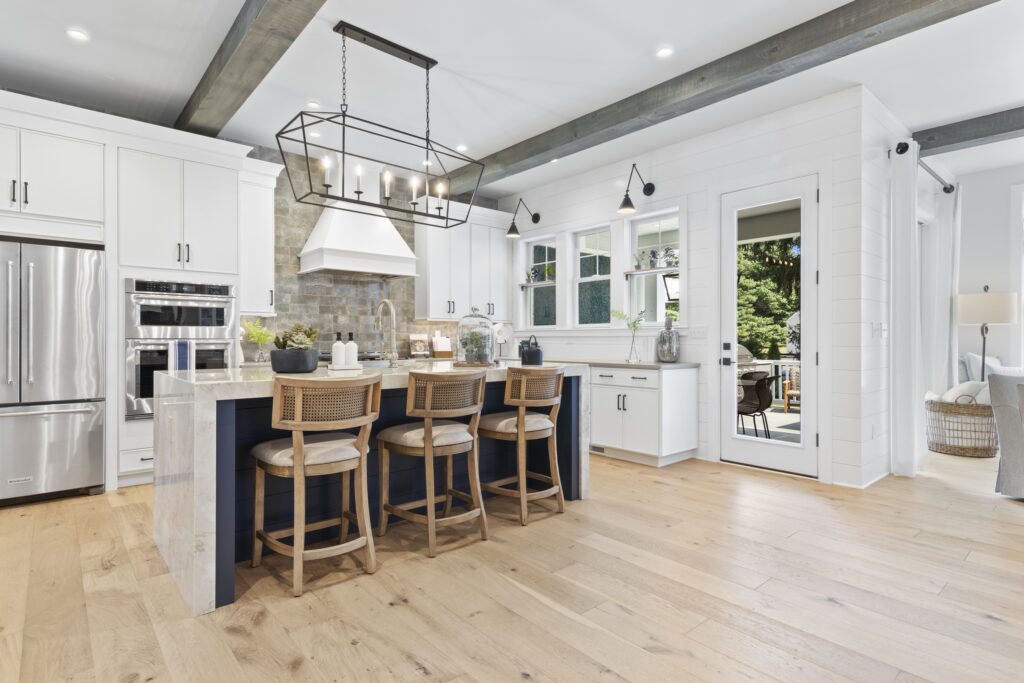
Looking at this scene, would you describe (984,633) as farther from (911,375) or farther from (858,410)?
(911,375)

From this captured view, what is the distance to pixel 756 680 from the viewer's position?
174 cm

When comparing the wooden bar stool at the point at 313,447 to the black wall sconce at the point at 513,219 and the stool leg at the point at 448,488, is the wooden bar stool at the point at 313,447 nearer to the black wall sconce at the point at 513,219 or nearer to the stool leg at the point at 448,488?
the stool leg at the point at 448,488

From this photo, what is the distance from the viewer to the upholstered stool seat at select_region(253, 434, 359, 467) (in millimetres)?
2350

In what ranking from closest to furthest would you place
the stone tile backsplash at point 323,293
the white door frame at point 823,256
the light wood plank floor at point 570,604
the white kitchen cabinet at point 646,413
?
1. the light wood plank floor at point 570,604
2. the white door frame at point 823,256
3. the white kitchen cabinet at point 646,413
4. the stone tile backsplash at point 323,293

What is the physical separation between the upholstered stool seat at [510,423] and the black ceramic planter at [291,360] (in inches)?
43.2

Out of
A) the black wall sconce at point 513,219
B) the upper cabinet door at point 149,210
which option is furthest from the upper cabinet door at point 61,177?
the black wall sconce at point 513,219

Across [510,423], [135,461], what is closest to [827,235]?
[510,423]

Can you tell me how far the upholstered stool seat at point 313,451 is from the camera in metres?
2.35

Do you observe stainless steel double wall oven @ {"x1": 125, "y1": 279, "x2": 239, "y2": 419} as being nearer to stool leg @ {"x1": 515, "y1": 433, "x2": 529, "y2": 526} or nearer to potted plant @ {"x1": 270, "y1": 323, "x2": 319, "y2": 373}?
potted plant @ {"x1": 270, "y1": 323, "x2": 319, "y2": 373}

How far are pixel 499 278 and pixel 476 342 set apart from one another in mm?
3424

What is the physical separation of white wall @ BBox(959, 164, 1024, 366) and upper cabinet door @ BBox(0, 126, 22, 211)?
8.37m

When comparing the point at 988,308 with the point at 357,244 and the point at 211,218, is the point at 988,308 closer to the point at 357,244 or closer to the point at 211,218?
the point at 357,244

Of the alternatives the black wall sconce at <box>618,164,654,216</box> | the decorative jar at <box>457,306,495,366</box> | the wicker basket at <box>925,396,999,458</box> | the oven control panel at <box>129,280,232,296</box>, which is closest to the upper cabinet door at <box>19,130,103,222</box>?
the oven control panel at <box>129,280,232,296</box>

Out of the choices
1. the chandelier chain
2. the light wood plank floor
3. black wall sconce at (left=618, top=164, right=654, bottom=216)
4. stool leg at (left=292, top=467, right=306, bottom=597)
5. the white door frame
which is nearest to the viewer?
the light wood plank floor
